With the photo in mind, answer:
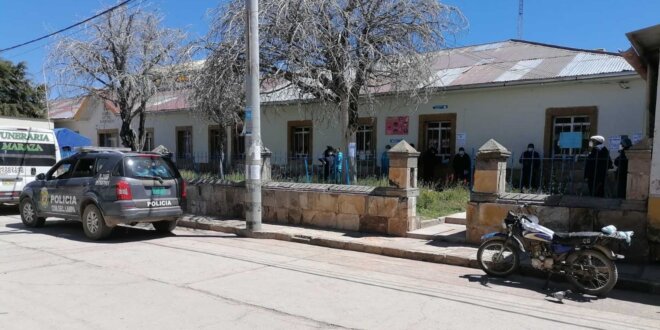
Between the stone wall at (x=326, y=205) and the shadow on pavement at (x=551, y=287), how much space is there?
2.60m

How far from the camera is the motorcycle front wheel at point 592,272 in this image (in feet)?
19.1

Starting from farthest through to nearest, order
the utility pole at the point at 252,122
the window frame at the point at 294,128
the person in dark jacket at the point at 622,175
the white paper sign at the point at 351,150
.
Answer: the window frame at the point at 294,128 < the white paper sign at the point at 351,150 < the utility pole at the point at 252,122 < the person in dark jacket at the point at 622,175

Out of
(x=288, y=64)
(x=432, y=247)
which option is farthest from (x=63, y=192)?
(x=432, y=247)

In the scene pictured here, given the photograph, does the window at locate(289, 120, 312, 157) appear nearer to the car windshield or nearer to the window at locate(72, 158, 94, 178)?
the car windshield

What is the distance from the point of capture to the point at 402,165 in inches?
359

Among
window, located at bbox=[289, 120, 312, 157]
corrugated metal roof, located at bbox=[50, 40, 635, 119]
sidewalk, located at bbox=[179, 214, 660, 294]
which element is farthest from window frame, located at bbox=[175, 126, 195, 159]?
sidewalk, located at bbox=[179, 214, 660, 294]

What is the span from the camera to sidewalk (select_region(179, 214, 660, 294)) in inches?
248

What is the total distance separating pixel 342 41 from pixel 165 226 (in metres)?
5.86

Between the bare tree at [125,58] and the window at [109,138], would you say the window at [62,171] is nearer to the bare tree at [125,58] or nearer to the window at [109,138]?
the bare tree at [125,58]

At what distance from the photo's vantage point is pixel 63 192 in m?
9.78

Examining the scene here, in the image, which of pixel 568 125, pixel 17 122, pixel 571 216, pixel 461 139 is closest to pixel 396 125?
pixel 461 139

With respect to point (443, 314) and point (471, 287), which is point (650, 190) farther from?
point (443, 314)

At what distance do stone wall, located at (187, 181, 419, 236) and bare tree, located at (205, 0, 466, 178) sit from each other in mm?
1834

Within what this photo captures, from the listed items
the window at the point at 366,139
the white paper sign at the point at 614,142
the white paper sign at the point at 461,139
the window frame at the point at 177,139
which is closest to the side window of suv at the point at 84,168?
the window at the point at 366,139
